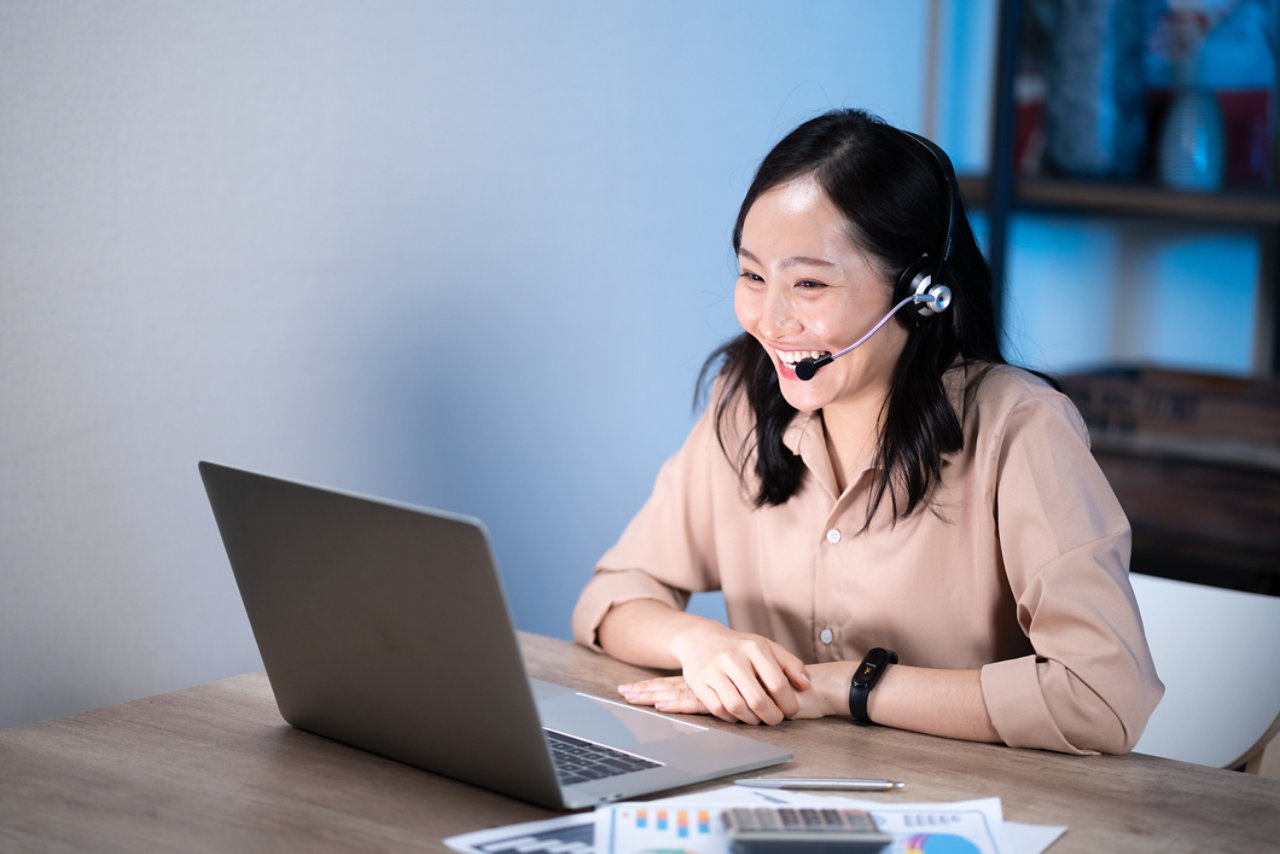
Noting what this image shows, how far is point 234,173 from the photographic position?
4.62 ft

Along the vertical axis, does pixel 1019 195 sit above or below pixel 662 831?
above

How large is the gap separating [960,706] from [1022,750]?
0.06 m

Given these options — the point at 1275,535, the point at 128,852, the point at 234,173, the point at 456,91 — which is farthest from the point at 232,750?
the point at 1275,535

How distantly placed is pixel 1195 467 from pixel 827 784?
193cm

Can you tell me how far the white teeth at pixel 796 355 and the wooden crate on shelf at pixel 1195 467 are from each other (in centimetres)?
142

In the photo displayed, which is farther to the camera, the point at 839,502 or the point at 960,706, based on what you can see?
the point at 839,502

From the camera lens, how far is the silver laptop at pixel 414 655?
0.87m

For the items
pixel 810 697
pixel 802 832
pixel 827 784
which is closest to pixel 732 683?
pixel 810 697

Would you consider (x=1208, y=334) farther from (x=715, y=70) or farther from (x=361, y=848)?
(x=361, y=848)

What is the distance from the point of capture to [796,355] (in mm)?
1316

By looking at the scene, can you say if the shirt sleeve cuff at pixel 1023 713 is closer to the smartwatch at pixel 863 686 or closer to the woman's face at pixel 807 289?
the smartwatch at pixel 863 686

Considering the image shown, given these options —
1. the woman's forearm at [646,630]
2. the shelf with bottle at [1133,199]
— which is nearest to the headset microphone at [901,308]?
the woman's forearm at [646,630]

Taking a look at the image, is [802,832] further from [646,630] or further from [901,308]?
[901,308]

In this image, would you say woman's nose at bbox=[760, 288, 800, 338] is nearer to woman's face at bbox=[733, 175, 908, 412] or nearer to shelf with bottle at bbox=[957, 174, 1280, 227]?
woman's face at bbox=[733, 175, 908, 412]
